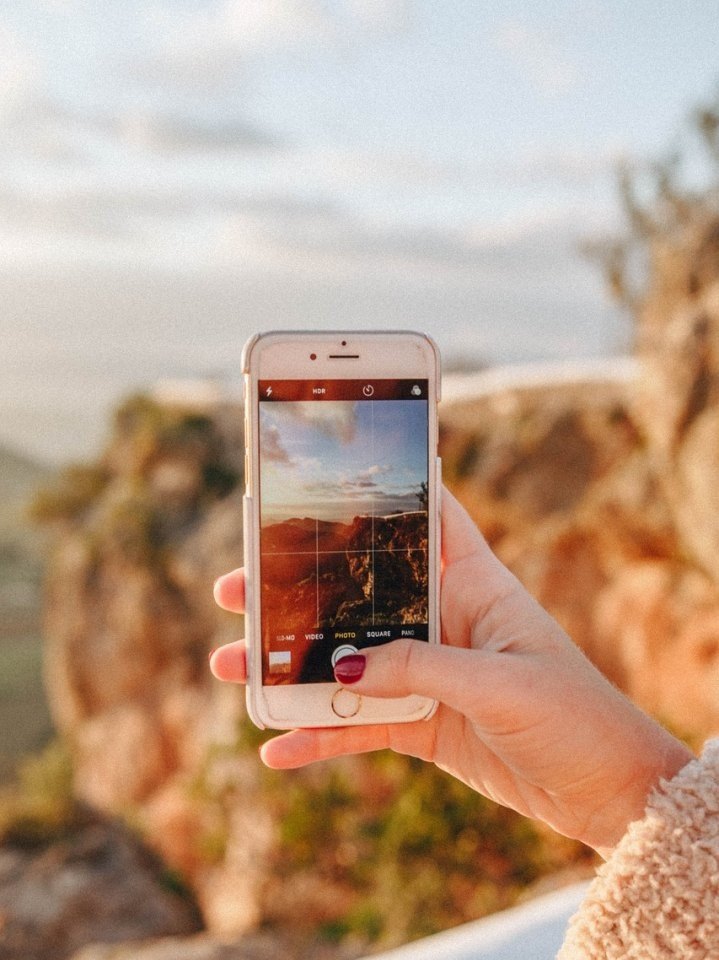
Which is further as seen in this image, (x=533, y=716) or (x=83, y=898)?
(x=83, y=898)

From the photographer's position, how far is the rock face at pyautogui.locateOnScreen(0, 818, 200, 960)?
754cm

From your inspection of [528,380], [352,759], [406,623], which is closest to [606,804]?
[406,623]

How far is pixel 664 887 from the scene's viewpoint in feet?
3.65

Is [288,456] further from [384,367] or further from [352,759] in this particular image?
[352,759]

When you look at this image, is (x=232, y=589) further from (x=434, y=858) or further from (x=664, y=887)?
(x=434, y=858)

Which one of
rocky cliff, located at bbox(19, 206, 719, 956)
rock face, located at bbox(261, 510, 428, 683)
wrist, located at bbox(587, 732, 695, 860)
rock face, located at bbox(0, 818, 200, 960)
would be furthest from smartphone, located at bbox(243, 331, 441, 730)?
rock face, located at bbox(0, 818, 200, 960)

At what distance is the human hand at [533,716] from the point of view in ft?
4.40

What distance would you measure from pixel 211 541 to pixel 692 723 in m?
6.36

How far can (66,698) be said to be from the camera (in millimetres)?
13922

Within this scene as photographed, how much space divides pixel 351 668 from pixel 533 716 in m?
0.27

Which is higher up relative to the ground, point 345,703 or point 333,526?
point 333,526

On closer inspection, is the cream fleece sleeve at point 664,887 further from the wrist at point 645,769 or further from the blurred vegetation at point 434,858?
the blurred vegetation at point 434,858

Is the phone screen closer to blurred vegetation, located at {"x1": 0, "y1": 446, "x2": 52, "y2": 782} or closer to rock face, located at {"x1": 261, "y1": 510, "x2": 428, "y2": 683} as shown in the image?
rock face, located at {"x1": 261, "y1": 510, "x2": 428, "y2": 683}

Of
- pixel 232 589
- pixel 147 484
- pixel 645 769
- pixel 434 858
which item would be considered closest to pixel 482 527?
pixel 434 858
